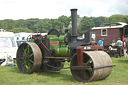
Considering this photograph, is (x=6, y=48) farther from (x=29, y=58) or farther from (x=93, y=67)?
(x=93, y=67)

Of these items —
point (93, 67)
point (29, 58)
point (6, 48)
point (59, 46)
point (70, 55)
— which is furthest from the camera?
point (6, 48)

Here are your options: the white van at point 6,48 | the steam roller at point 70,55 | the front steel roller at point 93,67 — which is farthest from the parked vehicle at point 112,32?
the front steel roller at point 93,67

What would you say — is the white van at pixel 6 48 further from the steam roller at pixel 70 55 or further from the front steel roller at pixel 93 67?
the front steel roller at pixel 93 67

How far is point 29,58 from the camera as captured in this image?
873 cm

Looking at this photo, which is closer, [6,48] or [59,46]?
[59,46]

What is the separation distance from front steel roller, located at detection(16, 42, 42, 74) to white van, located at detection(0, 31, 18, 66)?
8.88 ft


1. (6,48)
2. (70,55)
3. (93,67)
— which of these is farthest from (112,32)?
(93,67)

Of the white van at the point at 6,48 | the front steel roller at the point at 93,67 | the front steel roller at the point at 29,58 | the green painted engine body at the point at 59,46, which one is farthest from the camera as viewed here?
the white van at the point at 6,48

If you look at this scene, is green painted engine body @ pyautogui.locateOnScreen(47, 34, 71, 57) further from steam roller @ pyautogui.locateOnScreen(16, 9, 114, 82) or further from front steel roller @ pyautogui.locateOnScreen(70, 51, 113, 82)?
front steel roller @ pyautogui.locateOnScreen(70, 51, 113, 82)

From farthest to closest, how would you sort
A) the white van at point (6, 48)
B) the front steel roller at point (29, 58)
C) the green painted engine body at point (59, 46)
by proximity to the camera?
the white van at point (6, 48) < the front steel roller at point (29, 58) < the green painted engine body at point (59, 46)

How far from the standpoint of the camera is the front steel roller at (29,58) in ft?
27.5

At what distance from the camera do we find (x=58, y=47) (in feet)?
27.9

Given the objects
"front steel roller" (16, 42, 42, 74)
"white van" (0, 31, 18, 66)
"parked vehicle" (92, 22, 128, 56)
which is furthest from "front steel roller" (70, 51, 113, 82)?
"parked vehicle" (92, 22, 128, 56)

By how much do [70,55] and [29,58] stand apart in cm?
176
